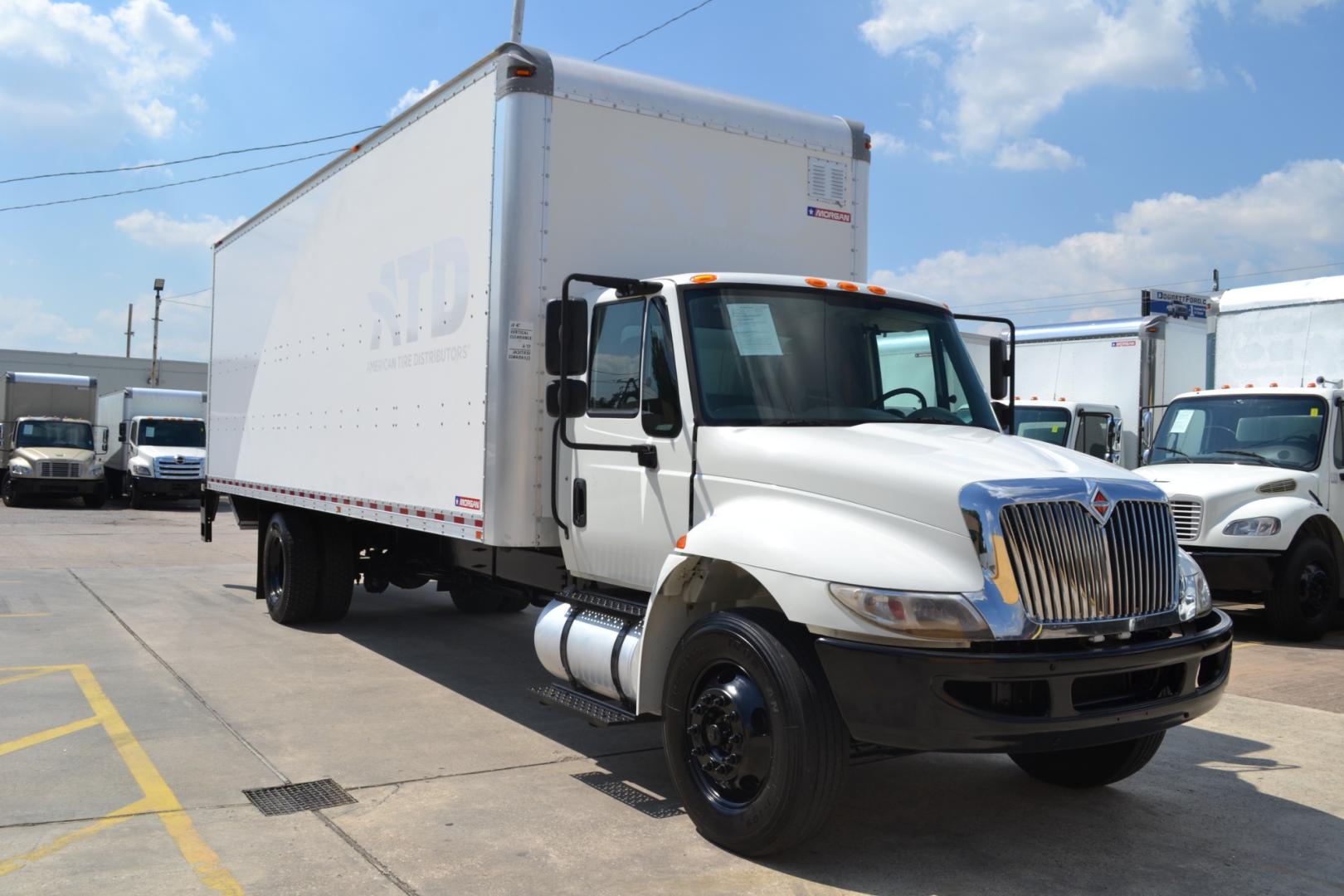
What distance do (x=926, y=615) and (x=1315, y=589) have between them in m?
8.13

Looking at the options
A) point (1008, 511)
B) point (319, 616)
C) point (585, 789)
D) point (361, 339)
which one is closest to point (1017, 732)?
point (1008, 511)

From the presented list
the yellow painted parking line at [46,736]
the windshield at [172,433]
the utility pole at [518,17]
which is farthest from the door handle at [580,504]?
the windshield at [172,433]

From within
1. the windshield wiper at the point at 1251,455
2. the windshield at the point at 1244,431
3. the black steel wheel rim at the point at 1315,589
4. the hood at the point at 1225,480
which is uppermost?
the windshield at the point at 1244,431

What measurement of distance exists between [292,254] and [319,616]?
326 centimetres

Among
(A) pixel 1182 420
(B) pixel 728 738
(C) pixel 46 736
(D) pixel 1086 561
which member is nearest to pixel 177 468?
(C) pixel 46 736

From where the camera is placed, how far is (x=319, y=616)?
10.3 meters

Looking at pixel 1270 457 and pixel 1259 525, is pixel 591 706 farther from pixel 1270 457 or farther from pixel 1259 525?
pixel 1270 457

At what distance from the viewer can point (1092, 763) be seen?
18.5ft

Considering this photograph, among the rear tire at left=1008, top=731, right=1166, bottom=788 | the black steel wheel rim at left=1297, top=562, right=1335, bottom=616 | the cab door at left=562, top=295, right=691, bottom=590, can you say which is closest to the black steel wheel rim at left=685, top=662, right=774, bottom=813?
the cab door at left=562, top=295, right=691, bottom=590

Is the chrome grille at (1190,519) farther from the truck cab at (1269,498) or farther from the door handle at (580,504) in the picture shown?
the door handle at (580,504)

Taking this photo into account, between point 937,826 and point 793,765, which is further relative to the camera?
point 937,826

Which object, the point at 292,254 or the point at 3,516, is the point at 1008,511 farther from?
the point at 3,516

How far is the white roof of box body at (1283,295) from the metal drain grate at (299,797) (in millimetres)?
11028

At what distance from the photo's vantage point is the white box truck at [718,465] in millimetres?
4266
